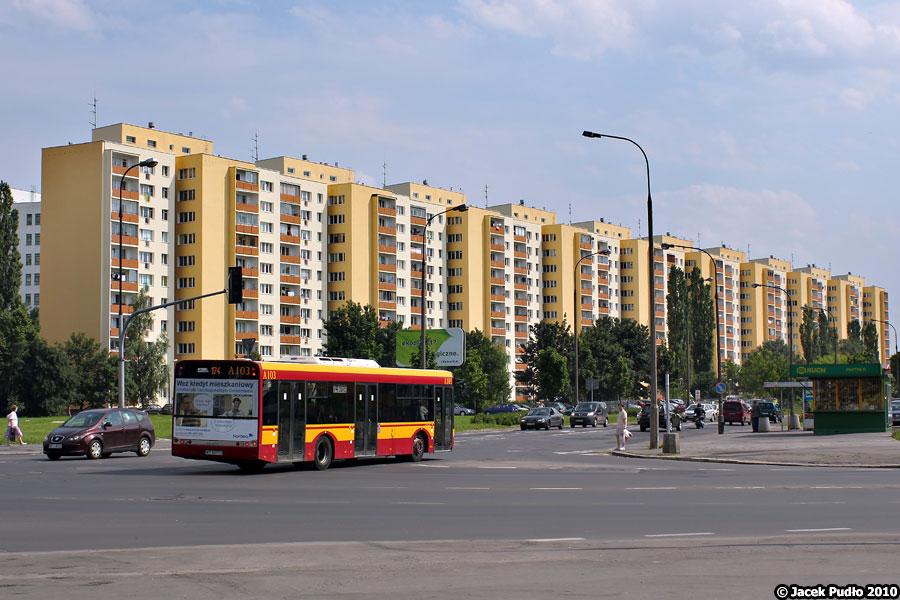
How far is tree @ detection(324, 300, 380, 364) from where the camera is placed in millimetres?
94812

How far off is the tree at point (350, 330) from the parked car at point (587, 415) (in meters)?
29.5

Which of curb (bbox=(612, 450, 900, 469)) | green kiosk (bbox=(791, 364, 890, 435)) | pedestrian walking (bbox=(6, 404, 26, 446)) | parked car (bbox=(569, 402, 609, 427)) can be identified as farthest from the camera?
parked car (bbox=(569, 402, 609, 427))

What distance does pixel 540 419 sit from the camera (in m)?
64.2

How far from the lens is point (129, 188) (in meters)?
92.3

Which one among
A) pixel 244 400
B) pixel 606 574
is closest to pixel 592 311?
pixel 244 400

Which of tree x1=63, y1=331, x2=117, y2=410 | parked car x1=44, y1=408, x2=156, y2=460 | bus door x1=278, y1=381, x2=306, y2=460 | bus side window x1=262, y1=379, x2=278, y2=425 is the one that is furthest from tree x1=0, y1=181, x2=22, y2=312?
bus side window x1=262, y1=379, x2=278, y2=425

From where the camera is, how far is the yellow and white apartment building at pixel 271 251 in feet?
302

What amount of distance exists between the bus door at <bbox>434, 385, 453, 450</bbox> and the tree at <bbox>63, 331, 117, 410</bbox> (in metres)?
61.1

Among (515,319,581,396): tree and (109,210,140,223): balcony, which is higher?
(109,210,140,223): balcony

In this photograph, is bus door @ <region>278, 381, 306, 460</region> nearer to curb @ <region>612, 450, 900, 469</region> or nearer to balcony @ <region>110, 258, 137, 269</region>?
curb @ <region>612, 450, 900, 469</region>

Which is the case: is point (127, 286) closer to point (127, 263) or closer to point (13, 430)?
point (127, 263)

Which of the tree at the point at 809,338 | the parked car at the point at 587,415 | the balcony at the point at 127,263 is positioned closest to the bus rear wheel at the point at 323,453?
the parked car at the point at 587,415

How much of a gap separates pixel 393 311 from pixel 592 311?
39878mm

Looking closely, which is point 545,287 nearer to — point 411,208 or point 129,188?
point 411,208
